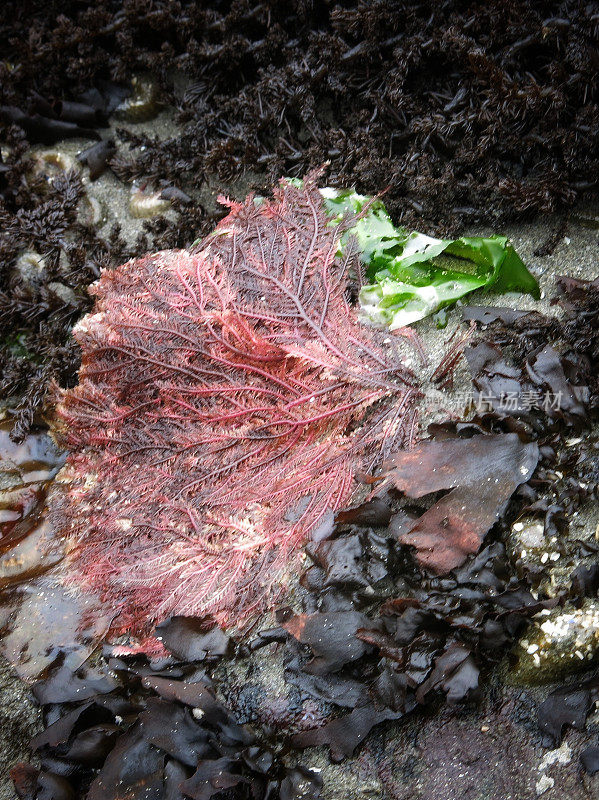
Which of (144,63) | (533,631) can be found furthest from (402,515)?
(144,63)

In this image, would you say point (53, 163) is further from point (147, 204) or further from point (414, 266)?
point (414, 266)

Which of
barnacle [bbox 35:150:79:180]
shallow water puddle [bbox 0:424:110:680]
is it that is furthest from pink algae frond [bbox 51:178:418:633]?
barnacle [bbox 35:150:79:180]

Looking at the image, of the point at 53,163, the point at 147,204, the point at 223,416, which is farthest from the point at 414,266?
the point at 53,163

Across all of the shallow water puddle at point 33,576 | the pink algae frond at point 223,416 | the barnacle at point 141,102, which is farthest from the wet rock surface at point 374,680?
the barnacle at point 141,102

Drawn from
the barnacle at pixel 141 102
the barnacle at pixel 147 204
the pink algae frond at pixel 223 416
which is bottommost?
the pink algae frond at pixel 223 416

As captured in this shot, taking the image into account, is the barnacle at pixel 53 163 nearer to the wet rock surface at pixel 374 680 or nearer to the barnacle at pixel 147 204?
the barnacle at pixel 147 204

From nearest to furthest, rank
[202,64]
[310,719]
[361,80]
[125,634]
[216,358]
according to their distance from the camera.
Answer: [310,719], [125,634], [216,358], [361,80], [202,64]

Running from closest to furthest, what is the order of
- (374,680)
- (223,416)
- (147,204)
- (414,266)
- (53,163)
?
(374,680)
(223,416)
(414,266)
(147,204)
(53,163)

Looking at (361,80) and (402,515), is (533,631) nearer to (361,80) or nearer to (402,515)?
(402,515)

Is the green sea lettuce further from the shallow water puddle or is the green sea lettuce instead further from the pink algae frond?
the shallow water puddle
